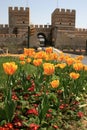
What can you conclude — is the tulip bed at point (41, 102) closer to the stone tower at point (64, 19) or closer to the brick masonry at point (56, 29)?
the brick masonry at point (56, 29)

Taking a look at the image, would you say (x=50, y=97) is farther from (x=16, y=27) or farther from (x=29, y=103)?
(x=16, y=27)

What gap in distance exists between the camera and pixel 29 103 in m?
5.04

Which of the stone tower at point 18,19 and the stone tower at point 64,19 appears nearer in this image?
the stone tower at point 18,19

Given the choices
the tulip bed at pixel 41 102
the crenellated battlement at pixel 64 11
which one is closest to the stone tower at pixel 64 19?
the crenellated battlement at pixel 64 11

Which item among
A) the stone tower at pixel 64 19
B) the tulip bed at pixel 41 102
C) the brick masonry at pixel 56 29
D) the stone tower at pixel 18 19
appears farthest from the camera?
the stone tower at pixel 64 19

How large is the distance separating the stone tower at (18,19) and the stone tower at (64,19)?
15.2 ft

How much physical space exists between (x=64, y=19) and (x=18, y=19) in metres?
7.66

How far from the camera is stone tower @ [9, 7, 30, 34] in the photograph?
52.1 metres

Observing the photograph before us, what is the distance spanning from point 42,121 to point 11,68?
2.74 feet

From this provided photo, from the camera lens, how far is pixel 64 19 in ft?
182

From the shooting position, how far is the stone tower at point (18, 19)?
52103mm

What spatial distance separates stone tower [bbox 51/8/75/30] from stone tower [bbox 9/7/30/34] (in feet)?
15.2

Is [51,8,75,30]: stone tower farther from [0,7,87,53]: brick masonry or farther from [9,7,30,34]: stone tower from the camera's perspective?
[9,7,30,34]: stone tower

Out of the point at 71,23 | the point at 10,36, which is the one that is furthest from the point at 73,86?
the point at 71,23
